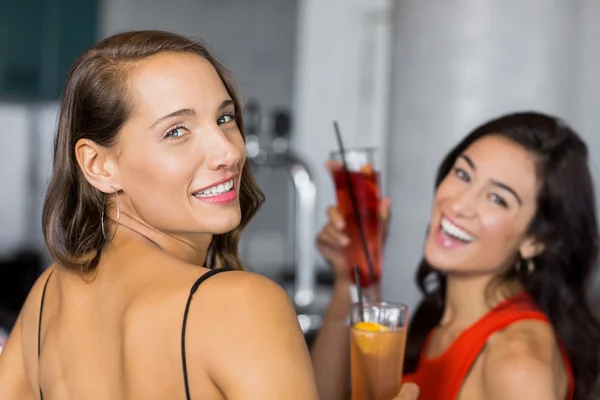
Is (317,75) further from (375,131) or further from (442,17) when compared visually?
(442,17)

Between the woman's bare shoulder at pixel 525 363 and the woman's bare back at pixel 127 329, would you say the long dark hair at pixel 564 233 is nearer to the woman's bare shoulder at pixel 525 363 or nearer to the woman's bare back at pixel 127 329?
the woman's bare shoulder at pixel 525 363

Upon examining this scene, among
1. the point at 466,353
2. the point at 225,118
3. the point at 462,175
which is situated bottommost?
the point at 466,353

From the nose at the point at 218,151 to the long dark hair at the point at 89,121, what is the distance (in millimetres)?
127

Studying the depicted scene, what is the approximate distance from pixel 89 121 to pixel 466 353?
108 cm

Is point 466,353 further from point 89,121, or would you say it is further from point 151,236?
point 89,121

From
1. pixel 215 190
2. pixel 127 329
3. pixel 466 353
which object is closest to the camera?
pixel 127 329

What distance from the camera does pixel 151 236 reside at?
138 cm

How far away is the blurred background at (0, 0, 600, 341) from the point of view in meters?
2.87

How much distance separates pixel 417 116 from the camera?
9.83 ft

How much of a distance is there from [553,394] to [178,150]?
0.97 meters

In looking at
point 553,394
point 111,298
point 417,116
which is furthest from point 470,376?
point 417,116

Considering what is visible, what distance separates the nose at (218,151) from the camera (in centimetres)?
130

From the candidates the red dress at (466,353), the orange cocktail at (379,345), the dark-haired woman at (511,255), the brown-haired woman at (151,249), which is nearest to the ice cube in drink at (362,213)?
the dark-haired woman at (511,255)

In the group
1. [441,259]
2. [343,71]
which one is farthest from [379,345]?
[343,71]
